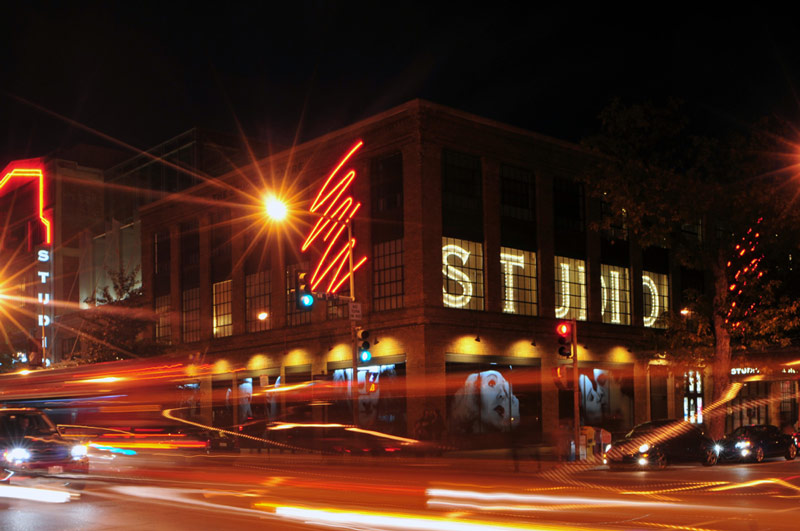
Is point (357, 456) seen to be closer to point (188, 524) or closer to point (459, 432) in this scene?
point (188, 524)

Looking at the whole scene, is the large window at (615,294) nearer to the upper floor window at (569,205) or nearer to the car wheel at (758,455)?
the upper floor window at (569,205)

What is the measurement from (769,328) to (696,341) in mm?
2997

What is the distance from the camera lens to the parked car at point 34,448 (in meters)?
19.0

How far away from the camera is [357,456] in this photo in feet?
85.3

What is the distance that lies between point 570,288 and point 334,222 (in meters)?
13.5

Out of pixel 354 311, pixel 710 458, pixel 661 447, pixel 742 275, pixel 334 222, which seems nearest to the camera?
pixel 661 447

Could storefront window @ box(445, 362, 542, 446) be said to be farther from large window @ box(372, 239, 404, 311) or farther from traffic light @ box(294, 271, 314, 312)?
traffic light @ box(294, 271, 314, 312)

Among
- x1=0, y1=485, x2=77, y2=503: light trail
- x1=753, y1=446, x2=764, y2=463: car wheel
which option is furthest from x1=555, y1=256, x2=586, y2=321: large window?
x1=0, y1=485, x2=77, y2=503: light trail

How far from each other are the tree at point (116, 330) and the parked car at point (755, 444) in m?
33.0

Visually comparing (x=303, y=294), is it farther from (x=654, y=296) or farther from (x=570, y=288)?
(x=654, y=296)

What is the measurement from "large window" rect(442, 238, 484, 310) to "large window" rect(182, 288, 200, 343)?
2047 cm

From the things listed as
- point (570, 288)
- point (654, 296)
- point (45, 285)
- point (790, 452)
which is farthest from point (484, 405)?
point (45, 285)

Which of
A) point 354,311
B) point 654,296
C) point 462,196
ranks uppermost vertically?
point 462,196

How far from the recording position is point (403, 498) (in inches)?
679
